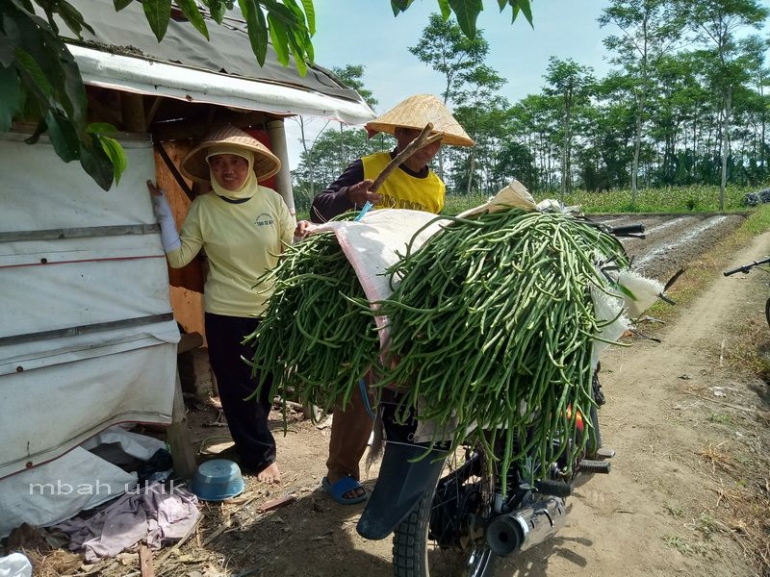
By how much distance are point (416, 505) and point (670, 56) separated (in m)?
30.4

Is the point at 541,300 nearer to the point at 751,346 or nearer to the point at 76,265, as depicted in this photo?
the point at 76,265

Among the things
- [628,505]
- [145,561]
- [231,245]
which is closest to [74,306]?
[231,245]

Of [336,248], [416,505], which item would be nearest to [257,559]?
Answer: [416,505]

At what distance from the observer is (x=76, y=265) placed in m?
2.86

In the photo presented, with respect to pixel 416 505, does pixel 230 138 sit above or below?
above

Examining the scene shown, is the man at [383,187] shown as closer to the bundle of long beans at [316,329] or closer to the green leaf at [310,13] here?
the bundle of long beans at [316,329]

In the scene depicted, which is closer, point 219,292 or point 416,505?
point 416,505

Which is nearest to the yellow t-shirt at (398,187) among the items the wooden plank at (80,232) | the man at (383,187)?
A: the man at (383,187)

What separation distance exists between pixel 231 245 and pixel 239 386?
831 mm

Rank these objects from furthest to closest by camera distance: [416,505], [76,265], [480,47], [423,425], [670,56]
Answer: [670,56] → [480,47] → [76,265] → [416,505] → [423,425]

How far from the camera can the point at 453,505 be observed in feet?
7.54

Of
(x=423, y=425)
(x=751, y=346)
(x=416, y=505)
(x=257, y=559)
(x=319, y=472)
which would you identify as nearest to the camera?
(x=423, y=425)

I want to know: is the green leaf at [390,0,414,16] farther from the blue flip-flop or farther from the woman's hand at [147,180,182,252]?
the blue flip-flop

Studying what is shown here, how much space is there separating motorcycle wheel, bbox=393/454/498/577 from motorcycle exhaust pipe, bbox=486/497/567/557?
10cm
